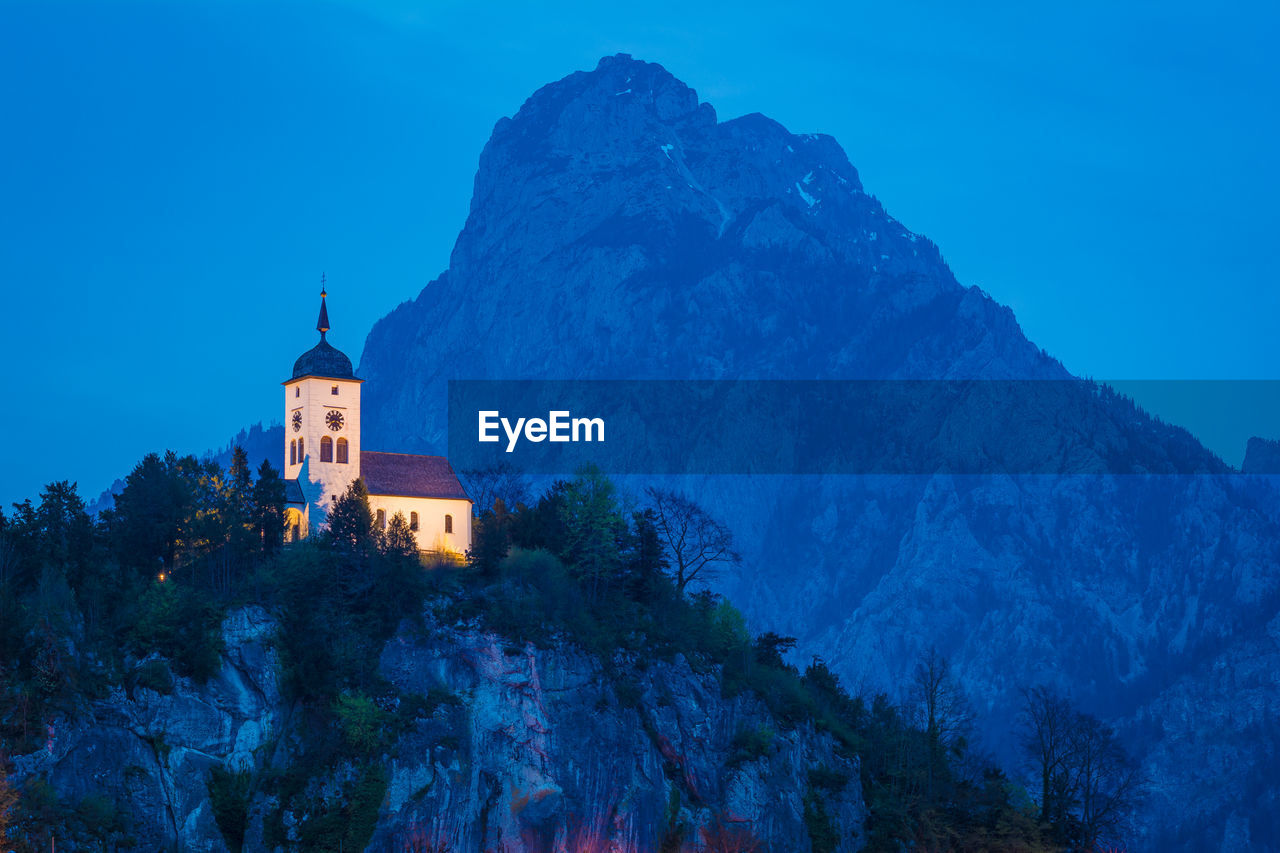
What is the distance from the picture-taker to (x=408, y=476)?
458ft

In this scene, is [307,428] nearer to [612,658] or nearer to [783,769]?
[612,658]

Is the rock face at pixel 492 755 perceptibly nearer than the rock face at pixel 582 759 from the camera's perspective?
Yes

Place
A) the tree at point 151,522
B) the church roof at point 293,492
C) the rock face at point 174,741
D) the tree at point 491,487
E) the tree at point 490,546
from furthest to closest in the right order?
the tree at point 491,487 < the church roof at point 293,492 < the tree at point 490,546 < the tree at point 151,522 < the rock face at point 174,741

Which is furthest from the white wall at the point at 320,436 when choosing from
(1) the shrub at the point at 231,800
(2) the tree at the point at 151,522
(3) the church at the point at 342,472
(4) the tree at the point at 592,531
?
(1) the shrub at the point at 231,800

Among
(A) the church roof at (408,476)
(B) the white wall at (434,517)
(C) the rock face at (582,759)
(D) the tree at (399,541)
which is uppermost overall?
(A) the church roof at (408,476)

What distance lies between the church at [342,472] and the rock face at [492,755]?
13454 mm

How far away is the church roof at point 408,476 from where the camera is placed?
138 m

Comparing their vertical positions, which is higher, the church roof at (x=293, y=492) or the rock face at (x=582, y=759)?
the church roof at (x=293, y=492)

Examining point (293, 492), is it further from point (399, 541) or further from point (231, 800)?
point (231, 800)

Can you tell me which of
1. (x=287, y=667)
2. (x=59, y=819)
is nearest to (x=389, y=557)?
(x=287, y=667)

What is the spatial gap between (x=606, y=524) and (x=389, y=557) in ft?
61.2

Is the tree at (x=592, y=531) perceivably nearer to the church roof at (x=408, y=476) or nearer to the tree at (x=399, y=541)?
the church roof at (x=408, y=476)

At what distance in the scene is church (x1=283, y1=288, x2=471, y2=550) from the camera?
Answer: 136 metres

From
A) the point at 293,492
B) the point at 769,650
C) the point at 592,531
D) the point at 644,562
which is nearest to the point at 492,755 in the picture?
the point at 592,531
